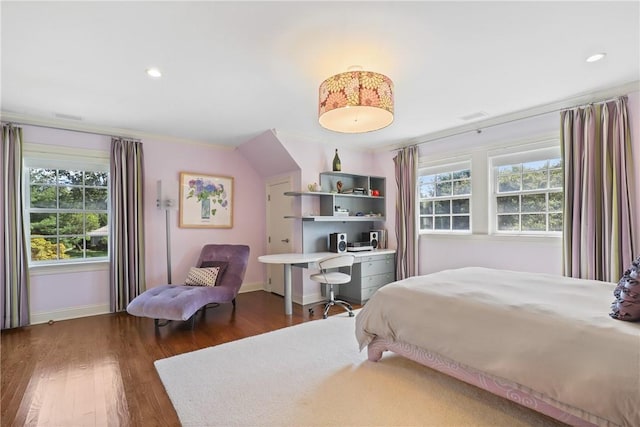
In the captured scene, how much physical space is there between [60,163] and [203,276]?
225 centimetres

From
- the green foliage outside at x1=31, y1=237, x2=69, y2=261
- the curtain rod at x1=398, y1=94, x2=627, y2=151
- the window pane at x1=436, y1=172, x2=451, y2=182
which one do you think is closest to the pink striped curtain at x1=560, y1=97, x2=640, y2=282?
the curtain rod at x1=398, y1=94, x2=627, y2=151

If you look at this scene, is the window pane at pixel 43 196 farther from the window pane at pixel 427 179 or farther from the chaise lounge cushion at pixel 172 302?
the window pane at pixel 427 179

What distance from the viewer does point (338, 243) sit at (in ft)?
14.7

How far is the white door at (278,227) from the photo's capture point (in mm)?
4695

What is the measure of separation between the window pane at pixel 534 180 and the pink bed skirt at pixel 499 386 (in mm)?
2691

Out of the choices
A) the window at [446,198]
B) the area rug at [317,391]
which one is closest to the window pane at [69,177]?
the area rug at [317,391]

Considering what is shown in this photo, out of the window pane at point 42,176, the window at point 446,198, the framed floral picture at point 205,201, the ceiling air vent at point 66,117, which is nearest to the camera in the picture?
the ceiling air vent at point 66,117

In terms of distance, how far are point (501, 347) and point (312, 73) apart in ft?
7.72

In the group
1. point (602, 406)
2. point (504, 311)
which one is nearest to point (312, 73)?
point (504, 311)

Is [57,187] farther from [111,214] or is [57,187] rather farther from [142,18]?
[142,18]

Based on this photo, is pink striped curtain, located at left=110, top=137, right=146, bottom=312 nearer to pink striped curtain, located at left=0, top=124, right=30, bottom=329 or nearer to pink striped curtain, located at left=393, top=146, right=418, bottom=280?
pink striped curtain, located at left=0, top=124, right=30, bottom=329

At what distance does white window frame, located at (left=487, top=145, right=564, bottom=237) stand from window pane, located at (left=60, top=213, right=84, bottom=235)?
5310 mm

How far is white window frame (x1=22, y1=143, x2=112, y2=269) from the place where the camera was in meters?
3.59

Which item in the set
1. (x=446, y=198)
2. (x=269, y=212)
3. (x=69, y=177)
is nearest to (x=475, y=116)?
(x=446, y=198)
